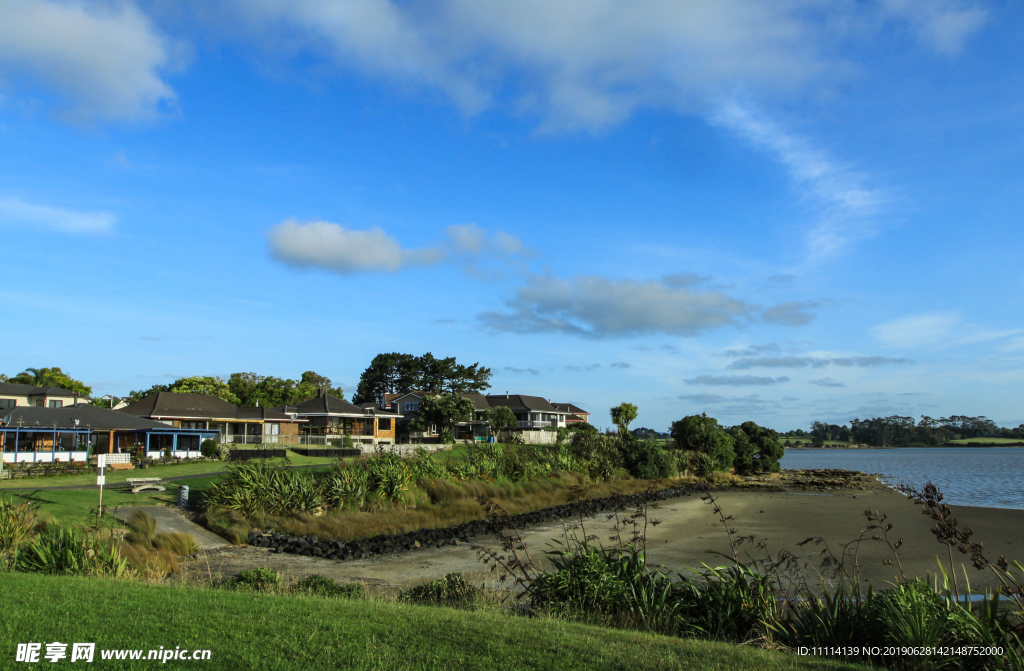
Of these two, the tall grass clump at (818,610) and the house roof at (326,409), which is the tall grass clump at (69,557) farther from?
the house roof at (326,409)

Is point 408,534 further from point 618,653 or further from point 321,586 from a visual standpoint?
point 618,653

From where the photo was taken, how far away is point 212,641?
643 cm

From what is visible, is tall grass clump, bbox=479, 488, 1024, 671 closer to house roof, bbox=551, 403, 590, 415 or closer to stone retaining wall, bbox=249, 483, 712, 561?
stone retaining wall, bbox=249, 483, 712, 561

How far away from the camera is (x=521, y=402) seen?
318 feet

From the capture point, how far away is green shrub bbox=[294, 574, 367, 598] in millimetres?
10824

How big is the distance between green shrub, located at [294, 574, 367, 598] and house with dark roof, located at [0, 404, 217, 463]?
36.2m

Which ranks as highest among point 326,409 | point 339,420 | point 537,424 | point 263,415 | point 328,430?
point 326,409

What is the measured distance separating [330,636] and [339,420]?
68.8 m

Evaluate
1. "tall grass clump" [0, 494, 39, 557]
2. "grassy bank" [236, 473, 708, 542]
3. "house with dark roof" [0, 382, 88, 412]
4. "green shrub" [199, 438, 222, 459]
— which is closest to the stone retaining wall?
"grassy bank" [236, 473, 708, 542]

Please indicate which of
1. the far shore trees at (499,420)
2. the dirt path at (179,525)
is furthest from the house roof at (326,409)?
the dirt path at (179,525)

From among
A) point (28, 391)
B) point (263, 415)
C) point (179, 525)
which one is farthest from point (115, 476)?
point (28, 391)

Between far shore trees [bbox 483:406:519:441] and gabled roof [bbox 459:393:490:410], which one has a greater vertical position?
gabled roof [bbox 459:393:490:410]

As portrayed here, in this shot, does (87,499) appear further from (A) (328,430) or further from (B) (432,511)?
(A) (328,430)

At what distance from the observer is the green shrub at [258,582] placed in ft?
35.8
